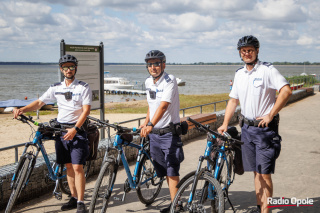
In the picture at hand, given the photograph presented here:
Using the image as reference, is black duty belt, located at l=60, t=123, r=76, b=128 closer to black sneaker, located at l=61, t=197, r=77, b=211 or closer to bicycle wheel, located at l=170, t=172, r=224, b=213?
black sneaker, located at l=61, t=197, r=77, b=211

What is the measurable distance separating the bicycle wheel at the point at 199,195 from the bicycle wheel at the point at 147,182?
3.54ft

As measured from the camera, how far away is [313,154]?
26.0 feet

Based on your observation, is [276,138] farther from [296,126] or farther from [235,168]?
[296,126]

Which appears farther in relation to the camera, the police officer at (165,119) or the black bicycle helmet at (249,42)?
the police officer at (165,119)

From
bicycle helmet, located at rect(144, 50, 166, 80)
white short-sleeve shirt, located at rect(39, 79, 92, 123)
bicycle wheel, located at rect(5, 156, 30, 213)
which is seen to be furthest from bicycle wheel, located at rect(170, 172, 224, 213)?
bicycle wheel, located at rect(5, 156, 30, 213)

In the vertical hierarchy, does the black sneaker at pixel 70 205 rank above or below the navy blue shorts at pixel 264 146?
below

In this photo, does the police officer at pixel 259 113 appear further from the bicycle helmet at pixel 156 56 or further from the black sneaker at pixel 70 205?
the black sneaker at pixel 70 205

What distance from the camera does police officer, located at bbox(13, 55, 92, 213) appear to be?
15.3 ft

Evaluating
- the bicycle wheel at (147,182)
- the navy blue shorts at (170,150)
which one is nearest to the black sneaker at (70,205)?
the bicycle wheel at (147,182)

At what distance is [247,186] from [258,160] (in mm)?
1934

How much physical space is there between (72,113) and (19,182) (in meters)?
1.05

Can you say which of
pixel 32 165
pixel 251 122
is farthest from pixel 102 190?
pixel 251 122

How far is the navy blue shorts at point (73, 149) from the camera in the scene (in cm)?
466

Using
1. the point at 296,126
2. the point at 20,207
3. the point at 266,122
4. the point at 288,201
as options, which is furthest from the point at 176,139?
the point at 296,126
